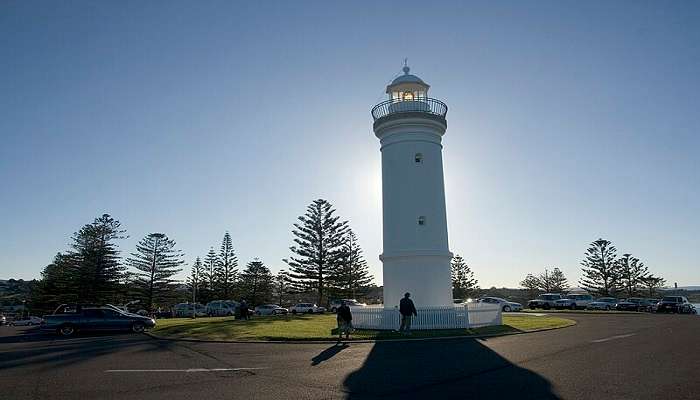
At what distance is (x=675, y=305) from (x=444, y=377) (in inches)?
1400

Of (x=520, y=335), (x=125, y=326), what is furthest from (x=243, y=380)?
(x=125, y=326)

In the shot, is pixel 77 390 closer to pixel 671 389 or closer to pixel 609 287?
pixel 671 389

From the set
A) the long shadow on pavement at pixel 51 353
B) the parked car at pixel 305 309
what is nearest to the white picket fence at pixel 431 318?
the long shadow on pavement at pixel 51 353

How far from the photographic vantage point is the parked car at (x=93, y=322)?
20516 mm

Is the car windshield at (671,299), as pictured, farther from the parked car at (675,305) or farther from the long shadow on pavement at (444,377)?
the long shadow on pavement at (444,377)

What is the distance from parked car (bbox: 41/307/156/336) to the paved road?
6.30m

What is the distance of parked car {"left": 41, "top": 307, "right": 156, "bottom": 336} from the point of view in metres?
20.5

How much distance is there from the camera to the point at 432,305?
63.2 feet

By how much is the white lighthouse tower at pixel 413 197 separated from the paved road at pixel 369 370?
520 centimetres

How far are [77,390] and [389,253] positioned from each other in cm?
1366

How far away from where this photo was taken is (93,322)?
2077cm

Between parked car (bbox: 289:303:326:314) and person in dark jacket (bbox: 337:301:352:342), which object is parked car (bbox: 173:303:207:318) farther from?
person in dark jacket (bbox: 337:301:352:342)

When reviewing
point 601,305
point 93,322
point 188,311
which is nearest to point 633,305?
point 601,305

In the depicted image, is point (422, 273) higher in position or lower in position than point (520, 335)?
higher
